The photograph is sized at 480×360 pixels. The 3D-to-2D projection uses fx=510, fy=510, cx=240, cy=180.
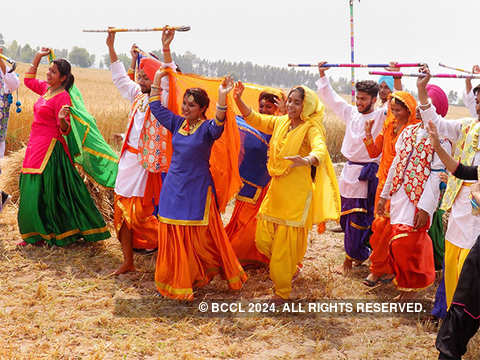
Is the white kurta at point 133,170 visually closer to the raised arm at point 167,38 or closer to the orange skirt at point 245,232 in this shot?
the raised arm at point 167,38

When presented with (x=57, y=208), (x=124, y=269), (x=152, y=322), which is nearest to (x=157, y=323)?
(x=152, y=322)

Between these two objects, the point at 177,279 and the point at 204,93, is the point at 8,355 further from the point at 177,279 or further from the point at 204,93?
the point at 204,93

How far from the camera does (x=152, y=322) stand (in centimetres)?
433

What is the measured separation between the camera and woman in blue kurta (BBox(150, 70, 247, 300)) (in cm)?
460

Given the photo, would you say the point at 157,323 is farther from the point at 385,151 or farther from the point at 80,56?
the point at 80,56

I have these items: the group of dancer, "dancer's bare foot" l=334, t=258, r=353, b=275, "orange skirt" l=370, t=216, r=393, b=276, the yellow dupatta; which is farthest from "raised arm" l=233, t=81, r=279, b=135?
"dancer's bare foot" l=334, t=258, r=353, b=275

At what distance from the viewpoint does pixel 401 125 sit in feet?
17.4

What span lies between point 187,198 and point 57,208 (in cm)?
218

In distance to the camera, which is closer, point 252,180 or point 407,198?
point 407,198

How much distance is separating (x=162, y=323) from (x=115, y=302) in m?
0.63

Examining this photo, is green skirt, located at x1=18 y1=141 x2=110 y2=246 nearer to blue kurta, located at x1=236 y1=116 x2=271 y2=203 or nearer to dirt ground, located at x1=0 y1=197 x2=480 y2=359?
dirt ground, located at x1=0 y1=197 x2=480 y2=359

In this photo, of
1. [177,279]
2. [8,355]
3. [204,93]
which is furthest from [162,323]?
[204,93]

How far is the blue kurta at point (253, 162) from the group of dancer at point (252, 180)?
1 cm

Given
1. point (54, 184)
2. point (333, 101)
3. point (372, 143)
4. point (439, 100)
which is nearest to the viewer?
point (439, 100)
